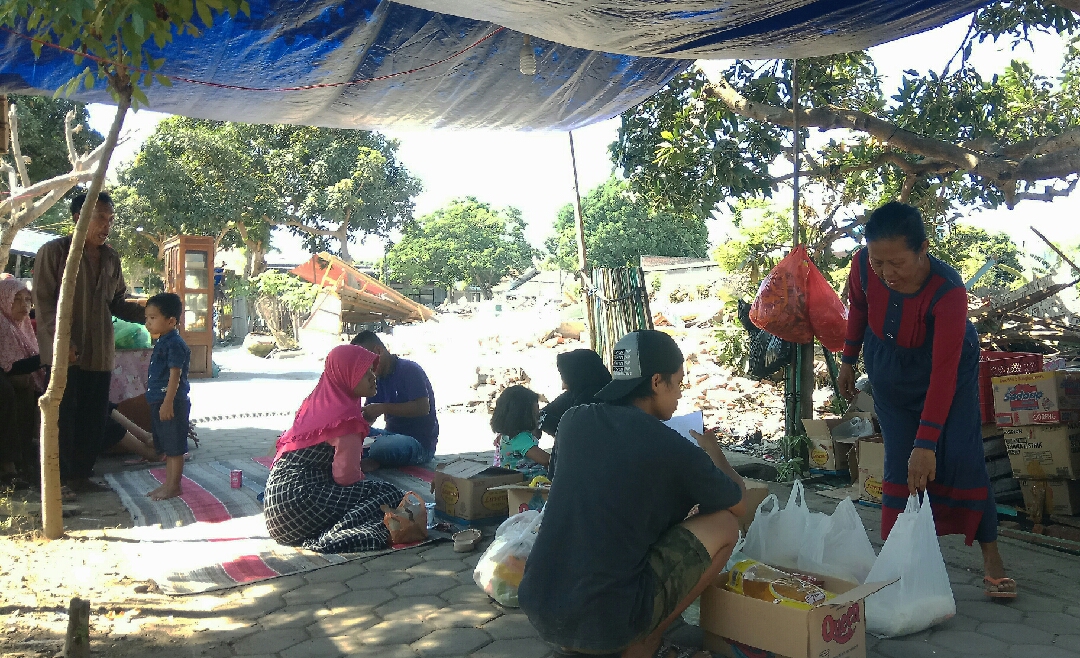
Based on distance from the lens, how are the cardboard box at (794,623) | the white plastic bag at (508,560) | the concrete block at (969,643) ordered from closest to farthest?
the cardboard box at (794,623) → the concrete block at (969,643) → the white plastic bag at (508,560)

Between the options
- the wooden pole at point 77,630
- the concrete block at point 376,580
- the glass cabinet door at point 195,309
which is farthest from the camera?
the glass cabinet door at point 195,309

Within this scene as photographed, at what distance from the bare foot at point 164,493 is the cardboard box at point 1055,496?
512 cm

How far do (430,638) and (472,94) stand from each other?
3868mm

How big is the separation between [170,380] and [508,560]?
113 inches

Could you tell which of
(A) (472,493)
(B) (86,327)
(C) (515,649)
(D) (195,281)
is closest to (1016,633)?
(C) (515,649)

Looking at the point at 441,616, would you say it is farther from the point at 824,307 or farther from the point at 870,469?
the point at 824,307

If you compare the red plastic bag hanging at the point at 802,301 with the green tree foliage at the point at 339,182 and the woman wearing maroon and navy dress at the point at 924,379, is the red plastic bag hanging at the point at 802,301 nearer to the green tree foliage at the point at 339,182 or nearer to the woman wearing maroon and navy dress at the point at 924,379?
the woman wearing maroon and navy dress at the point at 924,379

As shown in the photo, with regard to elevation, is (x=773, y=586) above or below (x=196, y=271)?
below

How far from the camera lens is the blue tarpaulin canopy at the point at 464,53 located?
356cm

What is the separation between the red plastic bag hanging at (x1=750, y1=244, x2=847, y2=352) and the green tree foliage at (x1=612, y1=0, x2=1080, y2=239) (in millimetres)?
1143


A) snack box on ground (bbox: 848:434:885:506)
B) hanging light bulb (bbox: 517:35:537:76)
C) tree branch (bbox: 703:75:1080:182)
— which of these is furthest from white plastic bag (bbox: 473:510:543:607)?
tree branch (bbox: 703:75:1080:182)

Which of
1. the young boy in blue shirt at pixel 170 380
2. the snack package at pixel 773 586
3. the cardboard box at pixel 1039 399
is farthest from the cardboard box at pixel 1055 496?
the young boy in blue shirt at pixel 170 380

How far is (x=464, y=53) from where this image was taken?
489 centimetres

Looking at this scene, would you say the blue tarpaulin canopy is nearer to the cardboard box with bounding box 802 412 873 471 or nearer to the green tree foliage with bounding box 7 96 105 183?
the cardboard box with bounding box 802 412 873 471
